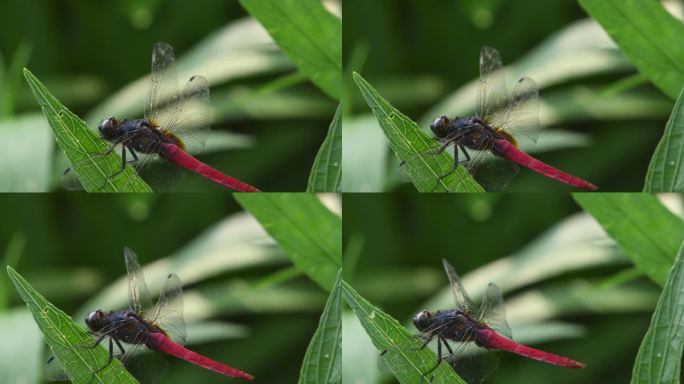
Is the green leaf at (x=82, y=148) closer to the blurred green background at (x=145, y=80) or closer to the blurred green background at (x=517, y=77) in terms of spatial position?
the blurred green background at (x=145, y=80)

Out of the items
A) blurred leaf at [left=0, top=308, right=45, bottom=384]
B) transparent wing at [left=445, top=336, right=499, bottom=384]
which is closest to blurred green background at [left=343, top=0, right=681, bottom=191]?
transparent wing at [left=445, top=336, right=499, bottom=384]

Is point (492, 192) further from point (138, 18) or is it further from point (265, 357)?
point (138, 18)

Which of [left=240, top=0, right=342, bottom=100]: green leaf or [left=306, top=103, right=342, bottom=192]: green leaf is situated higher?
[left=240, top=0, right=342, bottom=100]: green leaf

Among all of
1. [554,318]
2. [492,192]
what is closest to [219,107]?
[492,192]

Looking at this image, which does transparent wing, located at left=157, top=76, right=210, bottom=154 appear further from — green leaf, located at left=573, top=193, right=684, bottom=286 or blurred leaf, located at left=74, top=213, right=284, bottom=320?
green leaf, located at left=573, top=193, right=684, bottom=286

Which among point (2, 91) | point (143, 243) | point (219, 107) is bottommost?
point (143, 243)

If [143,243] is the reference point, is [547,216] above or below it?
below

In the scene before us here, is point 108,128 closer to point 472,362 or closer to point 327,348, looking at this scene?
point 327,348

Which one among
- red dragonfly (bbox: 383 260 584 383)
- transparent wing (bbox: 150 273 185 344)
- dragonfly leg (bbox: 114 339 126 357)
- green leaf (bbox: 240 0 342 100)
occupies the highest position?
green leaf (bbox: 240 0 342 100)
